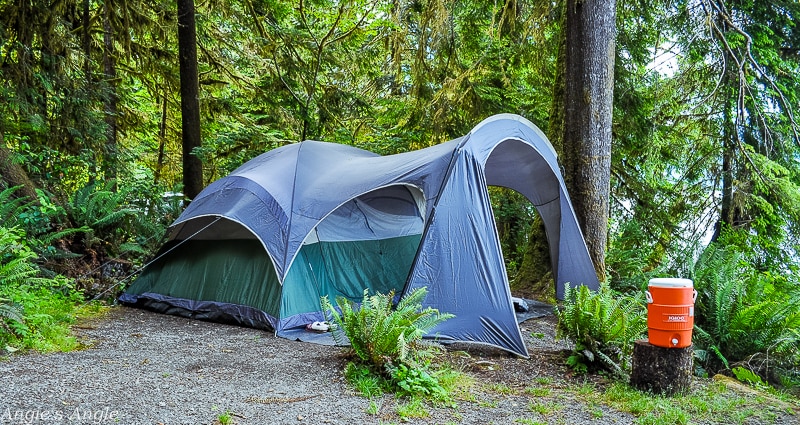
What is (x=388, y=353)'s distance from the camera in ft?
11.2

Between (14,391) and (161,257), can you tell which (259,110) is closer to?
(161,257)

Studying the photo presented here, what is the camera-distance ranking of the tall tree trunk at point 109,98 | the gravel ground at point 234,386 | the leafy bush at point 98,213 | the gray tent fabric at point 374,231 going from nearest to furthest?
the gravel ground at point 234,386 < the gray tent fabric at point 374,231 < the leafy bush at point 98,213 < the tall tree trunk at point 109,98

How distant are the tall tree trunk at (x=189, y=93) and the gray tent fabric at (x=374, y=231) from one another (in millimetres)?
2713

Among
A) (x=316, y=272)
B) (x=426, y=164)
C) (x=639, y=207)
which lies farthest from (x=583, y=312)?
(x=639, y=207)

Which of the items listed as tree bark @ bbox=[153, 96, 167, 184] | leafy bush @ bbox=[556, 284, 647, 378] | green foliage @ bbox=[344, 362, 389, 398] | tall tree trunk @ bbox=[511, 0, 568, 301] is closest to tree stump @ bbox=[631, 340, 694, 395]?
leafy bush @ bbox=[556, 284, 647, 378]

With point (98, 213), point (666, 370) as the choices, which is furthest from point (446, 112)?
point (666, 370)

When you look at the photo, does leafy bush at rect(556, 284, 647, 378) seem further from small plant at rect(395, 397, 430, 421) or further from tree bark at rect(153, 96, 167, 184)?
tree bark at rect(153, 96, 167, 184)

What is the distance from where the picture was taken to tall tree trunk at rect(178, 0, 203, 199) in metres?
8.34

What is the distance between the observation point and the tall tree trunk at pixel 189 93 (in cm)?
834

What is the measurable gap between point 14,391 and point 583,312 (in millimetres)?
3352

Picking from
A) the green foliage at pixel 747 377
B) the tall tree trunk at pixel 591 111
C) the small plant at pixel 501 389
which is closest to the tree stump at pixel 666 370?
the small plant at pixel 501 389

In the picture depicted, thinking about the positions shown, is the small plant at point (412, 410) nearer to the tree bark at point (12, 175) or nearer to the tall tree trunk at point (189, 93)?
the tree bark at point (12, 175)

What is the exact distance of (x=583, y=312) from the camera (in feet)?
12.9

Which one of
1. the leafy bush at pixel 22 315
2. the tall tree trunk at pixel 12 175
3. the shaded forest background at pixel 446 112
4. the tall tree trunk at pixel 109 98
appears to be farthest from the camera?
the tall tree trunk at pixel 109 98
